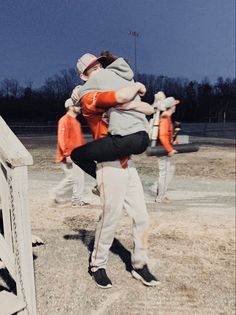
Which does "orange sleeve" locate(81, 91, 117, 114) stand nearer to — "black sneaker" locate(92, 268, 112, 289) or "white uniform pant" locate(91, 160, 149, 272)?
"white uniform pant" locate(91, 160, 149, 272)

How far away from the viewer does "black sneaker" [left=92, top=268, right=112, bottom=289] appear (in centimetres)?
296

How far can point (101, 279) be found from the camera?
2.99m

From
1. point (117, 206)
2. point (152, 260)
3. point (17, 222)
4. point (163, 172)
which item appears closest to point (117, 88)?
point (117, 206)

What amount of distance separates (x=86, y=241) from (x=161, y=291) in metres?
1.15

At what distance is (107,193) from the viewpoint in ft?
9.09

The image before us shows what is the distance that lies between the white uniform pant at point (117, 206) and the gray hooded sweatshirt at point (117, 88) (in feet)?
0.85

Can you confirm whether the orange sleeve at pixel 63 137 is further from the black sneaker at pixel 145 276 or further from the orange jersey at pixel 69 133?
the black sneaker at pixel 145 276

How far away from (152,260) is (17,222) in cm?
176

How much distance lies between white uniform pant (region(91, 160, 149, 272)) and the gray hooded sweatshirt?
26 centimetres

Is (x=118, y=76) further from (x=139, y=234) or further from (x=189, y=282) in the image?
(x=189, y=282)

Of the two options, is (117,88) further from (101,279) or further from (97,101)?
(101,279)

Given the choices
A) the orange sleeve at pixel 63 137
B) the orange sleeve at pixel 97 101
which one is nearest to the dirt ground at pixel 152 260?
the orange sleeve at pixel 63 137

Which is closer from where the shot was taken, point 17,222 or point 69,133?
point 17,222

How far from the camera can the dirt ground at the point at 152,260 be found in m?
2.82
